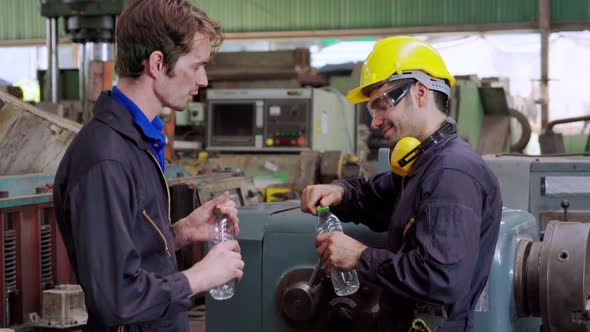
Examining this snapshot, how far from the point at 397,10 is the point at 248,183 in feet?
27.0

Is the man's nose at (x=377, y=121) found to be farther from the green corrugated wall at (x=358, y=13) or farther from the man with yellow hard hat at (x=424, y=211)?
the green corrugated wall at (x=358, y=13)

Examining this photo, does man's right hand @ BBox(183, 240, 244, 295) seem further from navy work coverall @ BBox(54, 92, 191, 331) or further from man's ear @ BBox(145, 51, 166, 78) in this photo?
man's ear @ BBox(145, 51, 166, 78)

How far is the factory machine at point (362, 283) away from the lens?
210 cm

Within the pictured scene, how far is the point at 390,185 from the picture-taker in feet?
7.54

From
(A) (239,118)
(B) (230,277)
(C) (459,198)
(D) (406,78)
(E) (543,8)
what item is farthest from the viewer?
(E) (543,8)

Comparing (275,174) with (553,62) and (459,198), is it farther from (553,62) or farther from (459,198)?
(553,62)

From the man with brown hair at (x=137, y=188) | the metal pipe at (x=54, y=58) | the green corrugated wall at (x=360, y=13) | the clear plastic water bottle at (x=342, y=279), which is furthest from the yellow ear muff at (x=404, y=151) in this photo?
the green corrugated wall at (x=360, y=13)

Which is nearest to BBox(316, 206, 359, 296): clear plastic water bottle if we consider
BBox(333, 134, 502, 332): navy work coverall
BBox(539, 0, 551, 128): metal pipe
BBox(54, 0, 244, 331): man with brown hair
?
BBox(333, 134, 502, 332): navy work coverall

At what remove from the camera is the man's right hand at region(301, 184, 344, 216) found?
7.22 ft

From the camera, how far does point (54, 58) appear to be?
5.88 metres

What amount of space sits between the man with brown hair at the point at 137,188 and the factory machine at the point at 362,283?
63 cm

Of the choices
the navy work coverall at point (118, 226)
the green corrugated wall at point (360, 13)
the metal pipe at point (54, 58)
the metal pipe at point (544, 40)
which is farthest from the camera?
the green corrugated wall at point (360, 13)

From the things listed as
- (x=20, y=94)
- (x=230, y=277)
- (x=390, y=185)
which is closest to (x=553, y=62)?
(x=20, y=94)

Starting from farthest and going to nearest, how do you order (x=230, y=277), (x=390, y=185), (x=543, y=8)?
1. (x=543, y=8)
2. (x=390, y=185)
3. (x=230, y=277)
